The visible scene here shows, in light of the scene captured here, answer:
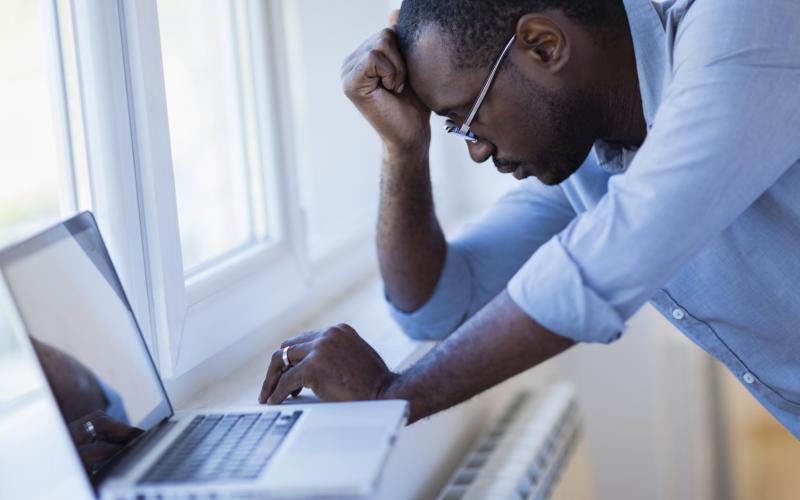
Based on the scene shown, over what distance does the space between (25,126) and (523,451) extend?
3.20ft

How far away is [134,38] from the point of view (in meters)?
1.15

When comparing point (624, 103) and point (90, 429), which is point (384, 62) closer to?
point (624, 103)

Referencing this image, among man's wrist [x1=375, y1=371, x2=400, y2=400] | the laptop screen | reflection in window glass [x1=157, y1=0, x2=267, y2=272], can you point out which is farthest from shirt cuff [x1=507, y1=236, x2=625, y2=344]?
reflection in window glass [x1=157, y1=0, x2=267, y2=272]

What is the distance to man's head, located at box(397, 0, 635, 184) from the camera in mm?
1178

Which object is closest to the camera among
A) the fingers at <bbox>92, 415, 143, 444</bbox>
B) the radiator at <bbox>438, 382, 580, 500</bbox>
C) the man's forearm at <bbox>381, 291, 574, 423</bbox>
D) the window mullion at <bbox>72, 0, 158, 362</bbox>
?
the fingers at <bbox>92, 415, 143, 444</bbox>

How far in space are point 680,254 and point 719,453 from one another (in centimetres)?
212

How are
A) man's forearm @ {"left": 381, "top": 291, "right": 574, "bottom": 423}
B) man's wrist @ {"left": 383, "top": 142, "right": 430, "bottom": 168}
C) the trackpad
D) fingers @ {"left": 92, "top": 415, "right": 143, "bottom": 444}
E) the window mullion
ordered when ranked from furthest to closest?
man's wrist @ {"left": 383, "top": 142, "right": 430, "bottom": 168} → the window mullion → man's forearm @ {"left": 381, "top": 291, "right": 574, "bottom": 423} → fingers @ {"left": 92, "top": 415, "right": 143, "bottom": 444} → the trackpad

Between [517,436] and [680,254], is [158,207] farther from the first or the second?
[517,436]

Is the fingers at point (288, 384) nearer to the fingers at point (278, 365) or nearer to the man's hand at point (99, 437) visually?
the fingers at point (278, 365)

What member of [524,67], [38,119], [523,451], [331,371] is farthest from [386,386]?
[523,451]

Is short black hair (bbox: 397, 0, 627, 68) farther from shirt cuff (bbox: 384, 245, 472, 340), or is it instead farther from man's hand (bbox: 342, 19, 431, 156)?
shirt cuff (bbox: 384, 245, 472, 340)

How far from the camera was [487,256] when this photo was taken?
5.17 ft

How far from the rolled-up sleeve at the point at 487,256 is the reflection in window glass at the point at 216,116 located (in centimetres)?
30

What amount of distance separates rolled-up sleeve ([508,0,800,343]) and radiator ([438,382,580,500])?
606 millimetres
